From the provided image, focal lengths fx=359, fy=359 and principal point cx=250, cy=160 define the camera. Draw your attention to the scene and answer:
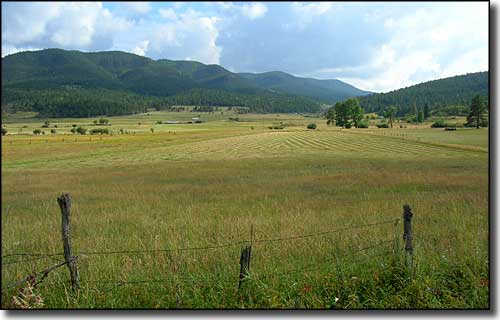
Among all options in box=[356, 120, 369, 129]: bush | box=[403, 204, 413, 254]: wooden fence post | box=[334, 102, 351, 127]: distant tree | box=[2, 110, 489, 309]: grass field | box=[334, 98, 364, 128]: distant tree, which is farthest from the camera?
box=[334, 102, 351, 127]: distant tree

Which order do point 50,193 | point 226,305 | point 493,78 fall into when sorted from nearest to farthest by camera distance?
point 226,305, point 493,78, point 50,193

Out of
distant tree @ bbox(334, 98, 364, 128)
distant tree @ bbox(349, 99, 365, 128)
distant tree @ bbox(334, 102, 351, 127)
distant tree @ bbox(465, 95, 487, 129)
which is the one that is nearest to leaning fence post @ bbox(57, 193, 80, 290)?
distant tree @ bbox(465, 95, 487, 129)

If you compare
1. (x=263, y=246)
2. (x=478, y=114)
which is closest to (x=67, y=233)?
(x=263, y=246)

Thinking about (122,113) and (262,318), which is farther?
(122,113)

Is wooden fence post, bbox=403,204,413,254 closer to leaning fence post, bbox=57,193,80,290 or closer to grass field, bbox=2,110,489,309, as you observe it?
grass field, bbox=2,110,489,309

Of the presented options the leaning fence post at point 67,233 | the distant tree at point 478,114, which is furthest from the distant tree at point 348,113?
the leaning fence post at point 67,233

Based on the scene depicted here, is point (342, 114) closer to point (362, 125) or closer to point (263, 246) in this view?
point (362, 125)

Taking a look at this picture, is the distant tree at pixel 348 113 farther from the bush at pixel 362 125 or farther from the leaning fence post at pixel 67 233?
the leaning fence post at pixel 67 233

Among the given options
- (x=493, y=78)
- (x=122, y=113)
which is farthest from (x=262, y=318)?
(x=122, y=113)

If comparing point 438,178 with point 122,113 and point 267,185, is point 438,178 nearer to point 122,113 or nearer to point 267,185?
point 267,185

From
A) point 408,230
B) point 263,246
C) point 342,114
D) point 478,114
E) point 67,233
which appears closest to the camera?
point 67,233

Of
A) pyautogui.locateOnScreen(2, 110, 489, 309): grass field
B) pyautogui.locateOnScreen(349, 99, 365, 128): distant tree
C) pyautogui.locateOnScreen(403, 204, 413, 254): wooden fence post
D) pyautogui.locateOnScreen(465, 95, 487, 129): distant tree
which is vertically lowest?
pyautogui.locateOnScreen(2, 110, 489, 309): grass field

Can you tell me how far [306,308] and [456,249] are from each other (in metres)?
3.53

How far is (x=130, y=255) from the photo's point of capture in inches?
279
